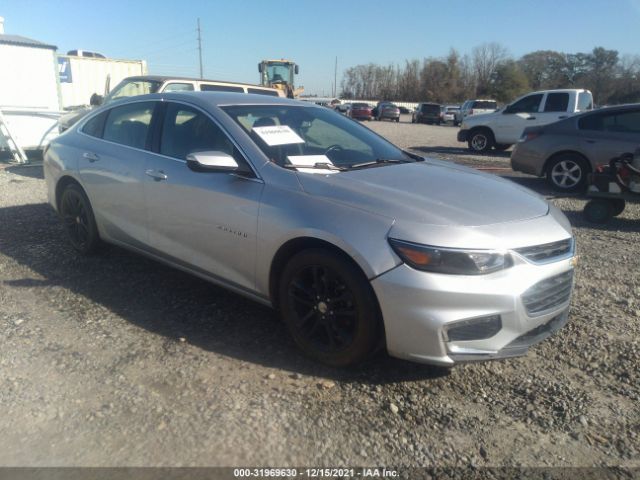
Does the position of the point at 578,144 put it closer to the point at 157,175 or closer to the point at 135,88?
the point at 157,175

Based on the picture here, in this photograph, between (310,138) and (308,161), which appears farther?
(310,138)

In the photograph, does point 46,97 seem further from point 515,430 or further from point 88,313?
point 515,430

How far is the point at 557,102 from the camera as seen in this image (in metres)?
14.6

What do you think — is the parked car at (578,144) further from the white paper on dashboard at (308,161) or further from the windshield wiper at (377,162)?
the white paper on dashboard at (308,161)

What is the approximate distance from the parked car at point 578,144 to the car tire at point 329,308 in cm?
721

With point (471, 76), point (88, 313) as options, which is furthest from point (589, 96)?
point (471, 76)

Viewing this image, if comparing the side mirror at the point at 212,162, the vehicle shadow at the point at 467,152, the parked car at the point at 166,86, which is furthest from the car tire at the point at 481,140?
the side mirror at the point at 212,162

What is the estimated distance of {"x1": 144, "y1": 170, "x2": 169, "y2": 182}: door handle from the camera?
13.1 ft

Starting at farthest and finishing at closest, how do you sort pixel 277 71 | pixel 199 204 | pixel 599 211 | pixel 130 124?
pixel 277 71 → pixel 599 211 → pixel 130 124 → pixel 199 204

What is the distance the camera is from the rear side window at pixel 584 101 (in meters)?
14.4

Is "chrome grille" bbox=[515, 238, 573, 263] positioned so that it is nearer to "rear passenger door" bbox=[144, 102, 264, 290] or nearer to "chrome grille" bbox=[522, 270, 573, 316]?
"chrome grille" bbox=[522, 270, 573, 316]

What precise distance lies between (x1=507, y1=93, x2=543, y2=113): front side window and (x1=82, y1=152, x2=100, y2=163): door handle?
43.3 ft

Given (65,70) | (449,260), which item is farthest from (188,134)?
(65,70)

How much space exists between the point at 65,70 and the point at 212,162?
56.2ft
